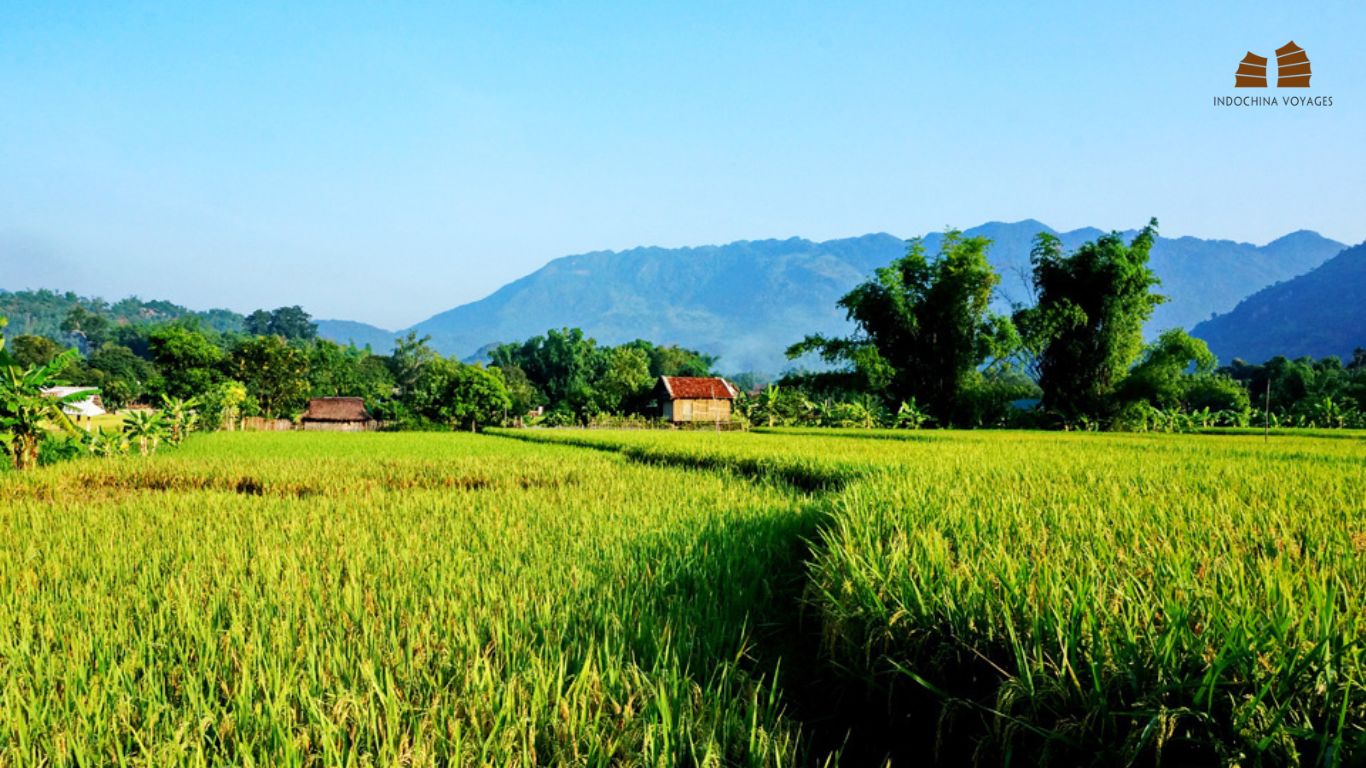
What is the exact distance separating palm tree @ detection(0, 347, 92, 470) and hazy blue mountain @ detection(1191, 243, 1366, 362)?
166m

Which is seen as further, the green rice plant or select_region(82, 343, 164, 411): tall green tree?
select_region(82, 343, 164, 411): tall green tree

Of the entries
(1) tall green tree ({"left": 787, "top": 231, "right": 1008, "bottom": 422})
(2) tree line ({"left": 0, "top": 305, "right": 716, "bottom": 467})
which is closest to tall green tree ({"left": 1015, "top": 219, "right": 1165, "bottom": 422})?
(1) tall green tree ({"left": 787, "top": 231, "right": 1008, "bottom": 422})

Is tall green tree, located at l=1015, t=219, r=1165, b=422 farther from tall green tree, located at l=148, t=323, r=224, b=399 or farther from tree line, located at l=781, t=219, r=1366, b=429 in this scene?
tall green tree, located at l=148, t=323, r=224, b=399

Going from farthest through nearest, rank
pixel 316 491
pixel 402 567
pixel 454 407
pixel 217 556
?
pixel 454 407, pixel 316 491, pixel 217 556, pixel 402 567

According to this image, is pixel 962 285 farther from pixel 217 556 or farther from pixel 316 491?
pixel 217 556

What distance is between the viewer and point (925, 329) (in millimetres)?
22703

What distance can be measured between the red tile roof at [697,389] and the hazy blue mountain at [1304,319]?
13909 centimetres

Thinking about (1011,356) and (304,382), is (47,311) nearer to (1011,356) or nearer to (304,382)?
(304,382)

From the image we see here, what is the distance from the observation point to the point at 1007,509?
3559mm

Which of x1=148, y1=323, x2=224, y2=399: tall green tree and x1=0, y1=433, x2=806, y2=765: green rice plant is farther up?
x1=148, y1=323, x2=224, y2=399: tall green tree

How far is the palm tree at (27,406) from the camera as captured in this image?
22.2 feet

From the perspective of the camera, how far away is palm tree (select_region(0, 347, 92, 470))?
6.78 metres

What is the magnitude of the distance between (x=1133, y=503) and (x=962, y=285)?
62.8 feet

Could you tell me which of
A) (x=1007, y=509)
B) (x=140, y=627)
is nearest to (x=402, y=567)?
(x=140, y=627)
